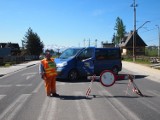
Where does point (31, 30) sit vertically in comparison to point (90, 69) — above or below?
above

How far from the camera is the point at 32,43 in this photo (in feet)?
325

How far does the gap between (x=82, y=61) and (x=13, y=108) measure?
989 centimetres

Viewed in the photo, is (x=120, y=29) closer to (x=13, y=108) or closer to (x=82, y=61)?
(x=82, y=61)

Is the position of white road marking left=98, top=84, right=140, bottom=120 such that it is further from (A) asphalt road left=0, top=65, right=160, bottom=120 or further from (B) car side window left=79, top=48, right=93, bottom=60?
(B) car side window left=79, top=48, right=93, bottom=60

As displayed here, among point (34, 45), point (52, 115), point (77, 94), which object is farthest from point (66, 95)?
point (34, 45)

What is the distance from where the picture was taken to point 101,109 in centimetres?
965

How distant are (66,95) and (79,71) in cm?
667

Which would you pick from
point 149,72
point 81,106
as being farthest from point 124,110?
point 149,72

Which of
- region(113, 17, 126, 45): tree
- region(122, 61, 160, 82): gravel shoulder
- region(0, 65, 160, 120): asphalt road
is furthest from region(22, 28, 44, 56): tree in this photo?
region(0, 65, 160, 120): asphalt road

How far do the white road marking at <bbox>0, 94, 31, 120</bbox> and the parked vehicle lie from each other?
643 centimetres

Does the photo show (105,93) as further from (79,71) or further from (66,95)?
(79,71)

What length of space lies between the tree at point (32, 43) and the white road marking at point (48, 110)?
8822cm

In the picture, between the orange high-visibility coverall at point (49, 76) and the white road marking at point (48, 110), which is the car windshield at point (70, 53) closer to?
the orange high-visibility coverall at point (49, 76)

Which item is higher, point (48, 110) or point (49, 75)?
point (49, 75)
